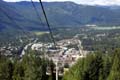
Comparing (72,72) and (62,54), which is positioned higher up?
(72,72)

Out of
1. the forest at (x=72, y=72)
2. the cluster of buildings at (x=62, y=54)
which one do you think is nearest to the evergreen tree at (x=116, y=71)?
the forest at (x=72, y=72)

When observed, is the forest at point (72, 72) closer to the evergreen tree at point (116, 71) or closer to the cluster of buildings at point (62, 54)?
the evergreen tree at point (116, 71)

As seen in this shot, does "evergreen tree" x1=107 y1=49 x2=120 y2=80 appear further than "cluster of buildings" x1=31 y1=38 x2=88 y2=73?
No

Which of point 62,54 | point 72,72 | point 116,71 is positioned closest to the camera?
point 116,71

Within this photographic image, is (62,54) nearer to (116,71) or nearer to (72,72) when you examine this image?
(72,72)

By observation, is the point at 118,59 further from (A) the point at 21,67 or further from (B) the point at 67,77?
(A) the point at 21,67

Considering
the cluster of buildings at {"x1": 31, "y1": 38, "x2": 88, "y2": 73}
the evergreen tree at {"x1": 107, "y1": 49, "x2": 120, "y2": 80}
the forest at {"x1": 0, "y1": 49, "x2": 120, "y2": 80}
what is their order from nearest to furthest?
the evergreen tree at {"x1": 107, "y1": 49, "x2": 120, "y2": 80} → the forest at {"x1": 0, "y1": 49, "x2": 120, "y2": 80} → the cluster of buildings at {"x1": 31, "y1": 38, "x2": 88, "y2": 73}

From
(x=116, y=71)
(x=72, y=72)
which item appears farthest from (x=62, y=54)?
(x=116, y=71)

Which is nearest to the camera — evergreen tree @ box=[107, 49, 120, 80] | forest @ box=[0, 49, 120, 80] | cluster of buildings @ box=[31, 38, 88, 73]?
evergreen tree @ box=[107, 49, 120, 80]

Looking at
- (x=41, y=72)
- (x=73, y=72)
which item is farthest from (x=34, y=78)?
(x=73, y=72)

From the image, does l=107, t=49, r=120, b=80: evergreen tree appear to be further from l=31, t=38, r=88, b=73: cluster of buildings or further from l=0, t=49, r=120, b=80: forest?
l=31, t=38, r=88, b=73: cluster of buildings

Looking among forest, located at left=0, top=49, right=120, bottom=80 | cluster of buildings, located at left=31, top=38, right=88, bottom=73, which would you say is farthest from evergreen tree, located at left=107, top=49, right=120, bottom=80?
cluster of buildings, located at left=31, top=38, right=88, bottom=73
